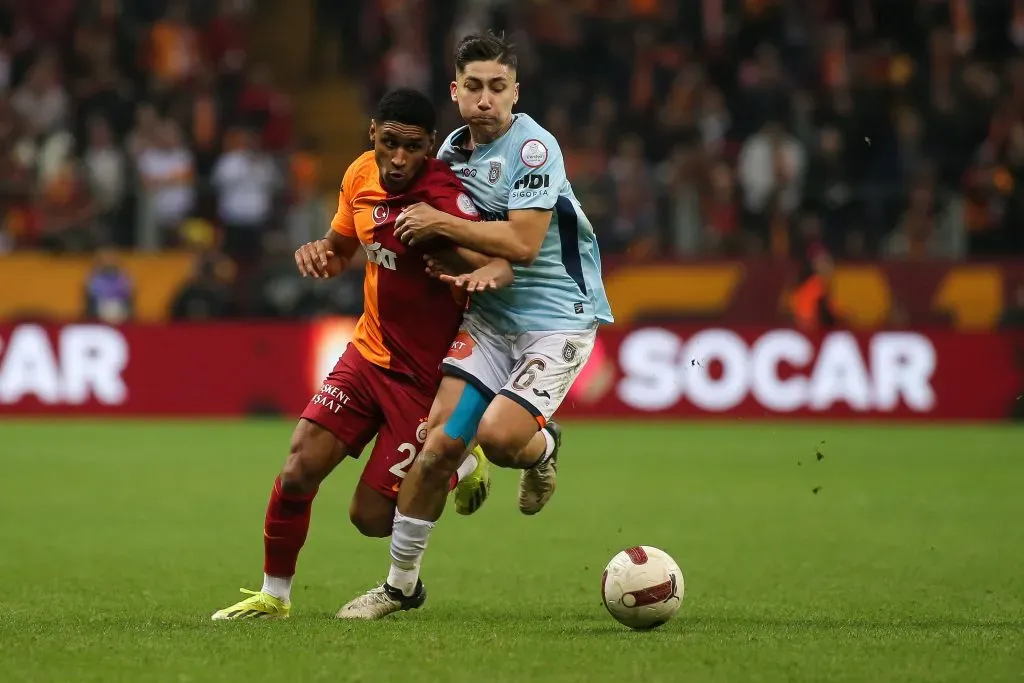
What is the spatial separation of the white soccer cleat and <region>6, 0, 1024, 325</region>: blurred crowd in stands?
11.5m

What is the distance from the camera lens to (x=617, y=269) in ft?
60.3

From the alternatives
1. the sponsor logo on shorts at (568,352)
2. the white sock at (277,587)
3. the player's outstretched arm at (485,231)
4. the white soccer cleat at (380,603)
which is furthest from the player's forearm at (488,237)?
the white sock at (277,587)

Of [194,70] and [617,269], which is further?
[194,70]

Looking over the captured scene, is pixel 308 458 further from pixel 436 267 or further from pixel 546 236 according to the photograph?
pixel 546 236

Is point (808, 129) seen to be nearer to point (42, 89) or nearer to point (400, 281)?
point (42, 89)

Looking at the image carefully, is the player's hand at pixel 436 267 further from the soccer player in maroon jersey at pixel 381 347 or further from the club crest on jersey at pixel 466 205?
the club crest on jersey at pixel 466 205

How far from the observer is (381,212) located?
7074 millimetres

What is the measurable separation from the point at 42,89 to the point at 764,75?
28.9 ft

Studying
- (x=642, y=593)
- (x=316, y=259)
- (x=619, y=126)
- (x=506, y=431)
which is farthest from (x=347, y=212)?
(x=619, y=126)

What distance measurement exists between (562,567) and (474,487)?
142 centimetres

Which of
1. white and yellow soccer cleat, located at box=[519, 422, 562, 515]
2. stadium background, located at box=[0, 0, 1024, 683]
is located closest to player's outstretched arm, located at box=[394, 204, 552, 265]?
white and yellow soccer cleat, located at box=[519, 422, 562, 515]

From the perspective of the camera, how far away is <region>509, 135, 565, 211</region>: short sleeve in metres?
6.91

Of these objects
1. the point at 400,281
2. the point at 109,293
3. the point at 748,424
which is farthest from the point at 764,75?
the point at 400,281

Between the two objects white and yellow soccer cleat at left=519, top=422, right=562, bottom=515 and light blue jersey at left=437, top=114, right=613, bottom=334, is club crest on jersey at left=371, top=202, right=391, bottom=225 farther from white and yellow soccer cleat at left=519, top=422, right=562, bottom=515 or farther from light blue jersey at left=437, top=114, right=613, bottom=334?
white and yellow soccer cleat at left=519, top=422, right=562, bottom=515
